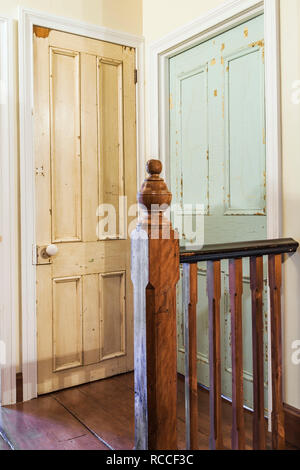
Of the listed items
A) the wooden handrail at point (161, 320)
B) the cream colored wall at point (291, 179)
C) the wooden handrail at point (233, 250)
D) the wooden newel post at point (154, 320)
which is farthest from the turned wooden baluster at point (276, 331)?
the wooden newel post at point (154, 320)

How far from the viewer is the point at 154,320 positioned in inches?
51.5

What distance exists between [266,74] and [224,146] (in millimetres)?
464

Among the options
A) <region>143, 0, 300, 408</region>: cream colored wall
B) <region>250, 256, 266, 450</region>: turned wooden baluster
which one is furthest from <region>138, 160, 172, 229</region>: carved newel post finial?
<region>143, 0, 300, 408</region>: cream colored wall

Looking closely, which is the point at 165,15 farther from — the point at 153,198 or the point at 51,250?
the point at 153,198

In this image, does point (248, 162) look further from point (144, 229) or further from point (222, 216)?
point (144, 229)

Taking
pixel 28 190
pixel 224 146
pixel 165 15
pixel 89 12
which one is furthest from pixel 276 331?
pixel 89 12

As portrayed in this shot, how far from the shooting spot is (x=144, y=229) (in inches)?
51.4

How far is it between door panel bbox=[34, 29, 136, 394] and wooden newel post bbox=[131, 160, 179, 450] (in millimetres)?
1312

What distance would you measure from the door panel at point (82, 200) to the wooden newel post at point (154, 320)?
1312 mm

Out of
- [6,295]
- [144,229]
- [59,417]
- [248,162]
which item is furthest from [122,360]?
[144,229]

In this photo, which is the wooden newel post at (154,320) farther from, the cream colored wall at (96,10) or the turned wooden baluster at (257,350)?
the cream colored wall at (96,10)

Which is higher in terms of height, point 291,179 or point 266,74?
point 266,74

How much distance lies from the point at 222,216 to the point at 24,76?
1.36m

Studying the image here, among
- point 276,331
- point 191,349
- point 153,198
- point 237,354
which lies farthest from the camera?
point 276,331
